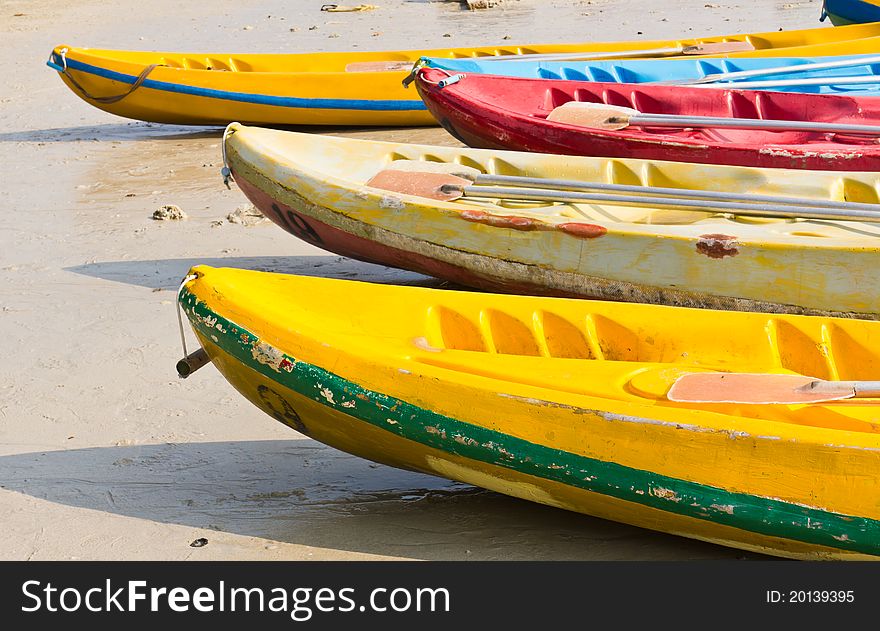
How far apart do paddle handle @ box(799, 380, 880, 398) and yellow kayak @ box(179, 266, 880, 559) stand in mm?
42

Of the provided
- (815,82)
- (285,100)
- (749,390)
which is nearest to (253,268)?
(285,100)

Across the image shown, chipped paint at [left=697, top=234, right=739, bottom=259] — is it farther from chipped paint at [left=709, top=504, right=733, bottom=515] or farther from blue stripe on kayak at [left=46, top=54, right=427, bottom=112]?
blue stripe on kayak at [left=46, top=54, right=427, bottom=112]

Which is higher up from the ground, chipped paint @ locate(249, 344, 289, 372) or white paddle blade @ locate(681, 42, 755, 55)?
white paddle blade @ locate(681, 42, 755, 55)

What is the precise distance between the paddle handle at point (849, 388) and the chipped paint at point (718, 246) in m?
1.27

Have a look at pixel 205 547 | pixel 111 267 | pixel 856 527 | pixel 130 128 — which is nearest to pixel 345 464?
pixel 205 547

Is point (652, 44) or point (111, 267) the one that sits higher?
point (652, 44)

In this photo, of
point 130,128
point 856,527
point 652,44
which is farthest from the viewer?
point 130,128

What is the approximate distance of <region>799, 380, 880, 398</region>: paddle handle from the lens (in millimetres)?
3111

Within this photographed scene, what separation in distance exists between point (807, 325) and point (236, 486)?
6.22ft

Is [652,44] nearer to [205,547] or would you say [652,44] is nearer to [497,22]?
[497,22]

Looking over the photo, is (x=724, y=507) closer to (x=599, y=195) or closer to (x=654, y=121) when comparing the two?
(x=599, y=195)

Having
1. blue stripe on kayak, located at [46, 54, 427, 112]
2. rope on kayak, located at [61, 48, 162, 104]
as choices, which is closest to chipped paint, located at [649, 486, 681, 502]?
blue stripe on kayak, located at [46, 54, 427, 112]

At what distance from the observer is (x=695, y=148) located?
5.83 meters

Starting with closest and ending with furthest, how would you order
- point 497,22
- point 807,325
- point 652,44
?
point 807,325 → point 652,44 → point 497,22
